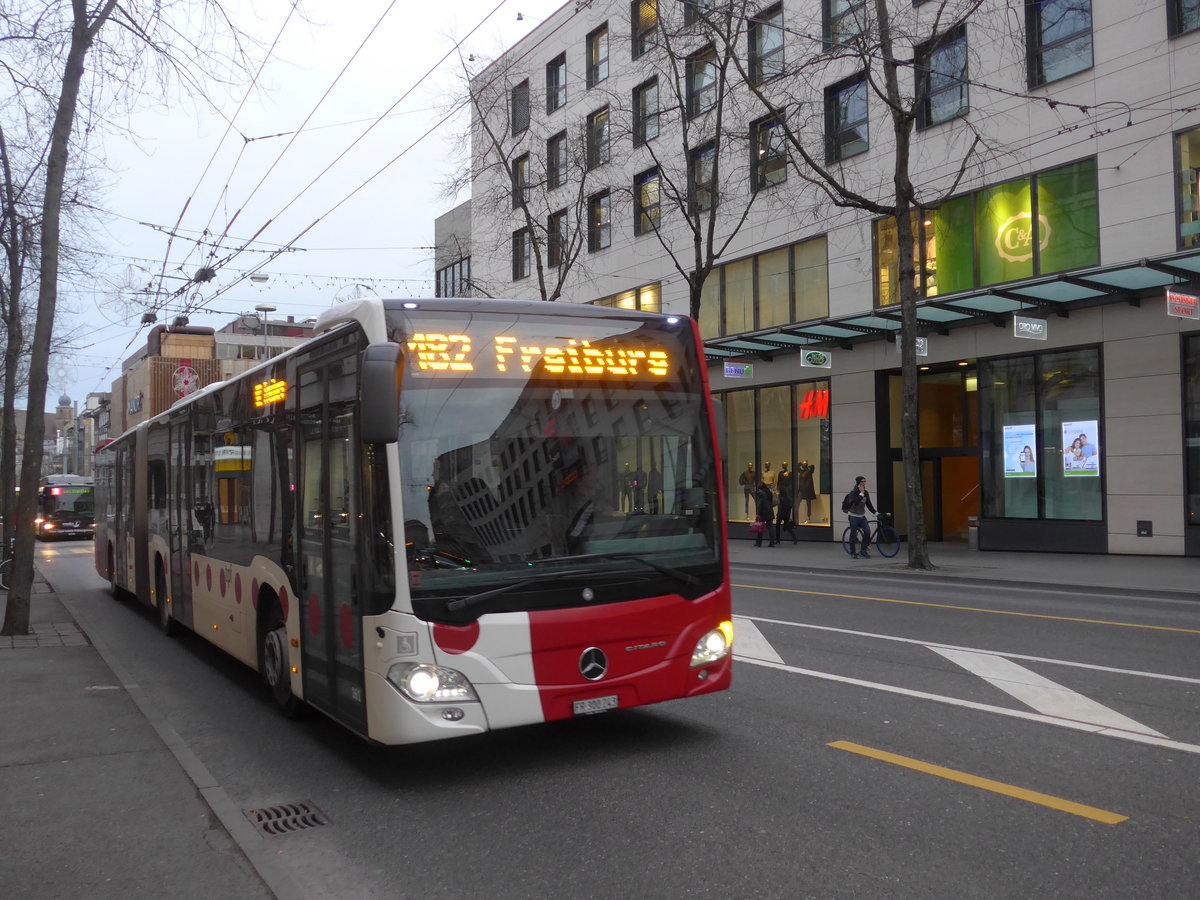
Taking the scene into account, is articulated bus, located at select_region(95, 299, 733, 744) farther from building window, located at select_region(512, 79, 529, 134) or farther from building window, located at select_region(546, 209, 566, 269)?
building window, located at select_region(512, 79, 529, 134)

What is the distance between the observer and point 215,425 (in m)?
9.59

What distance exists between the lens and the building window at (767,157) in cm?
2208

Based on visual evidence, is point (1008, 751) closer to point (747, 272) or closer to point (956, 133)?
point (956, 133)

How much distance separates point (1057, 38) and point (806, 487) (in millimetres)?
12178


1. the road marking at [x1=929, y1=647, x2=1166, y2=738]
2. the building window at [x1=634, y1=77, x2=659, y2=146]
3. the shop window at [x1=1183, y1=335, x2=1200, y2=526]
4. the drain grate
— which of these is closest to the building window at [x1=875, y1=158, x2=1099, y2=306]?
the shop window at [x1=1183, y1=335, x2=1200, y2=526]

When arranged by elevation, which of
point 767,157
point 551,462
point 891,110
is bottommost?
point 551,462

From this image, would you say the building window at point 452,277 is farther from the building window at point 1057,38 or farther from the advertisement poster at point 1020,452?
the building window at point 1057,38

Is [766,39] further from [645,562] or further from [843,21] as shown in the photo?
[645,562]

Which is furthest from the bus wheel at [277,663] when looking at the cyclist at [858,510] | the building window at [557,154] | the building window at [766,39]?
the building window at [557,154]

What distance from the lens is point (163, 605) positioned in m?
12.6

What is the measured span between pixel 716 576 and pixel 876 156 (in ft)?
70.1

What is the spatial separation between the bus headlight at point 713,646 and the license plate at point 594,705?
60 cm

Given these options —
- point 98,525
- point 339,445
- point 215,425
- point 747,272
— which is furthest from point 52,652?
point 747,272

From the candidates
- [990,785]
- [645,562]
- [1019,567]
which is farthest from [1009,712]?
[1019,567]
